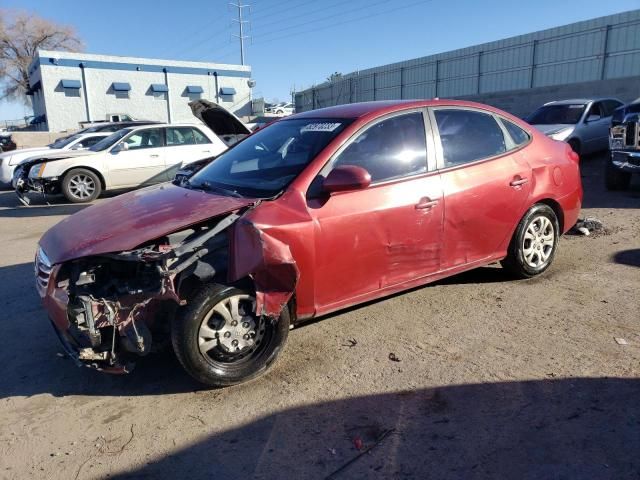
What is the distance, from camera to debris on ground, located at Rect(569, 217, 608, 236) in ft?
21.4

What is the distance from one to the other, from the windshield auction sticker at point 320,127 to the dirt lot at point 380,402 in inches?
60.8

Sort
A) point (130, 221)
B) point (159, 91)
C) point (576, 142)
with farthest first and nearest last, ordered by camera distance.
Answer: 1. point (159, 91)
2. point (576, 142)
3. point (130, 221)

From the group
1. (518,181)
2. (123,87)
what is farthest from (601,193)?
(123,87)

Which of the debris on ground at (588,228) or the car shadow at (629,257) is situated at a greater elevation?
the debris on ground at (588,228)

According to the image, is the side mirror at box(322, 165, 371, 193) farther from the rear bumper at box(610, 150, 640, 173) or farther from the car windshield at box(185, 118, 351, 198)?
the rear bumper at box(610, 150, 640, 173)

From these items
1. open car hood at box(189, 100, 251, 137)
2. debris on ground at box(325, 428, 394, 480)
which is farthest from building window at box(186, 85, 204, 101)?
debris on ground at box(325, 428, 394, 480)

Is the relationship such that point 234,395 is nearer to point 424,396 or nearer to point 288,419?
point 288,419

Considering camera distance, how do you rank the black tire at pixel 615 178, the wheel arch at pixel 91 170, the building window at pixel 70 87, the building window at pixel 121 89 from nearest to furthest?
1. the black tire at pixel 615 178
2. the wheel arch at pixel 91 170
3. the building window at pixel 70 87
4. the building window at pixel 121 89

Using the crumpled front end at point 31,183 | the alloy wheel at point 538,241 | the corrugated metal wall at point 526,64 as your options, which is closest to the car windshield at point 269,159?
Answer: the alloy wheel at point 538,241

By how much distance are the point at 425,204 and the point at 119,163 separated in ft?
28.5

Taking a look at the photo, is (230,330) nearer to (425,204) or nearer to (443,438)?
(443,438)

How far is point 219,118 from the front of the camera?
6.85 metres

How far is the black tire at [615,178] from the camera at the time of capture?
9.08m

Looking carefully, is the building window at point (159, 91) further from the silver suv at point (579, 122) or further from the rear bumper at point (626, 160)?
the rear bumper at point (626, 160)
